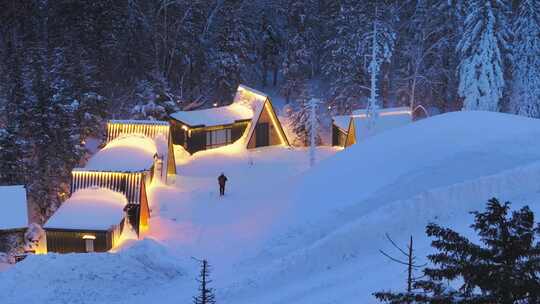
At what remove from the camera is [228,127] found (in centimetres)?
4181

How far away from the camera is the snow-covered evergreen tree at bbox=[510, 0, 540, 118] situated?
139ft

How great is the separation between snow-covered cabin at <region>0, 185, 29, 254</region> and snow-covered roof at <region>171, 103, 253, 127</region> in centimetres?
1501

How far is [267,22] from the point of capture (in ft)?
205

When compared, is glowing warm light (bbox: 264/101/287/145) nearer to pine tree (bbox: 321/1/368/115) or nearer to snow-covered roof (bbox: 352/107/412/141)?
snow-covered roof (bbox: 352/107/412/141)

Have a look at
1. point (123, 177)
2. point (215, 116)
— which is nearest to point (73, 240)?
point (123, 177)

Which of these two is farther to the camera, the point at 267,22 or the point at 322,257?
the point at 267,22

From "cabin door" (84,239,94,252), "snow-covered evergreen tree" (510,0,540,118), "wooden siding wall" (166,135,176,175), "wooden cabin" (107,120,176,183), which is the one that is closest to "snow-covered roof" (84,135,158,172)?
"wooden cabin" (107,120,176,183)

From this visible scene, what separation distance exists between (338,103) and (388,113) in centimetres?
1251

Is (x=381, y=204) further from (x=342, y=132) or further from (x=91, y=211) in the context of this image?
(x=342, y=132)

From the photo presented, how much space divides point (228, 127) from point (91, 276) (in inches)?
894

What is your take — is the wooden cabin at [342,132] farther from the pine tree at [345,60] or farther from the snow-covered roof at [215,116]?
the pine tree at [345,60]

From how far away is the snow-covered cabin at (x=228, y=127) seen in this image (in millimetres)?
40844

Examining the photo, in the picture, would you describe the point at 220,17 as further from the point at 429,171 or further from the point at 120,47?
the point at 429,171

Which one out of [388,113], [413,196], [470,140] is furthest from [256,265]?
[388,113]
